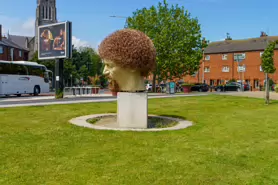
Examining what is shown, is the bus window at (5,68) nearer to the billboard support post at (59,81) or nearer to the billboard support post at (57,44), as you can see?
the billboard support post at (57,44)

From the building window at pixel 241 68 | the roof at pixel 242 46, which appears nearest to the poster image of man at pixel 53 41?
the building window at pixel 241 68

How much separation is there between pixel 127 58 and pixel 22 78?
23.2 m

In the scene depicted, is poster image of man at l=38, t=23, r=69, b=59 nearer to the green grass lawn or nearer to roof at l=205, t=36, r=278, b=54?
the green grass lawn

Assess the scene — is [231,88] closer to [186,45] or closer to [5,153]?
[186,45]

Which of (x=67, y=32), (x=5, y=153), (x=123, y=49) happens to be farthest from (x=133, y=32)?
(x=67, y=32)

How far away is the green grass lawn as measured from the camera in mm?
4629

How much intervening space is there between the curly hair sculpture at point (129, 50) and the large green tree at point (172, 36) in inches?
1091

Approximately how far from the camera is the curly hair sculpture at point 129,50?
894 centimetres

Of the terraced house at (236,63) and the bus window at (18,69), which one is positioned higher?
the terraced house at (236,63)

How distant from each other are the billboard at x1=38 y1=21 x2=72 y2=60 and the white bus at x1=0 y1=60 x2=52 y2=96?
157 inches

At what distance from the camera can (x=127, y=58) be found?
893 cm

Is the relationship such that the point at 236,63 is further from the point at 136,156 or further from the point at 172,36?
the point at 136,156

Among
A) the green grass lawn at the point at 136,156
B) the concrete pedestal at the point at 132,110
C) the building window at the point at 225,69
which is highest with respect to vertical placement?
the building window at the point at 225,69

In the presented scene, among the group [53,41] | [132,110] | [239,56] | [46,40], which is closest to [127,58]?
[132,110]
